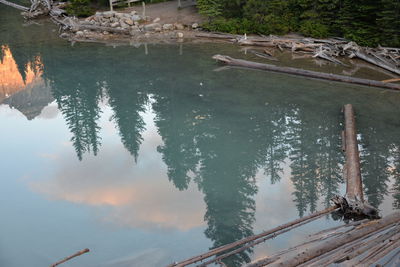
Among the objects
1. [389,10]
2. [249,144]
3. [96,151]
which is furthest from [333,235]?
[389,10]

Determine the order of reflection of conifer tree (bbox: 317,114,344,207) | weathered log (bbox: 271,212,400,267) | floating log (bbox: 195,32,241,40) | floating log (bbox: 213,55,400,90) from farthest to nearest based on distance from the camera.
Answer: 1. floating log (bbox: 195,32,241,40)
2. floating log (bbox: 213,55,400,90)
3. reflection of conifer tree (bbox: 317,114,344,207)
4. weathered log (bbox: 271,212,400,267)

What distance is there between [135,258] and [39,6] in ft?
161

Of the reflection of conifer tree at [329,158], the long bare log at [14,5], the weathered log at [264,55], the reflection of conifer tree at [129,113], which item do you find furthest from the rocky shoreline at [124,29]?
the reflection of conifer tree at [329,158]

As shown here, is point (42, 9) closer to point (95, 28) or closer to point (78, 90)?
point (95, 28)

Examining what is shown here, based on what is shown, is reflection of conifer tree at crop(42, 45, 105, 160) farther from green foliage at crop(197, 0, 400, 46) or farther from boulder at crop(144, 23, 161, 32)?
green foliage at crop(197, 0, 400, 46)

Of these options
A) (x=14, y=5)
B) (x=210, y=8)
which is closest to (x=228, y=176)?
(x=210, y=8)

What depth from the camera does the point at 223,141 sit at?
23.2 m

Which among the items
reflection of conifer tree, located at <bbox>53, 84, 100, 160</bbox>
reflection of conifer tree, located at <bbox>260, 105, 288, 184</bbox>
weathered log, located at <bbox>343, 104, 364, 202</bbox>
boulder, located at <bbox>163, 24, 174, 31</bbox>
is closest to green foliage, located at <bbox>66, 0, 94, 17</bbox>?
boulder, located at <bbox>163, 24, 174, 31</bbox>

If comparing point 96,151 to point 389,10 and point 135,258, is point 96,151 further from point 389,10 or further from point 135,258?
point 389,10

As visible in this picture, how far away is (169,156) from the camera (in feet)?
74.1

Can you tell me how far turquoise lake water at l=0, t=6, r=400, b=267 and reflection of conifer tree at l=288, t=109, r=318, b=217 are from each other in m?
0.09

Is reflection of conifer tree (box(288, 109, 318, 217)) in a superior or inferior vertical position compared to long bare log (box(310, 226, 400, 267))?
superior

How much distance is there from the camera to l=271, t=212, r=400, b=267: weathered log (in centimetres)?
1166

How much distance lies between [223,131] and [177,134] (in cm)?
248
